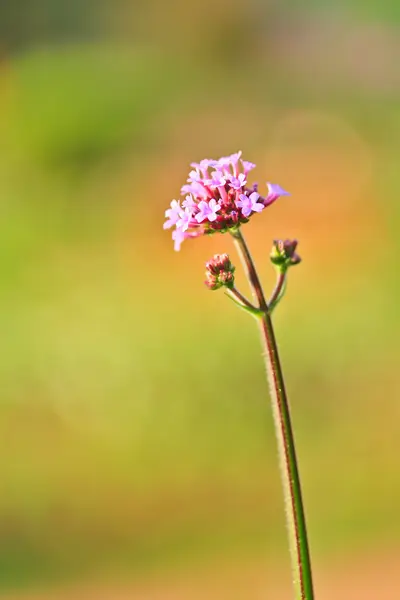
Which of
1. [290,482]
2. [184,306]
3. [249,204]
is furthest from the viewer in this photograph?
[184,306]

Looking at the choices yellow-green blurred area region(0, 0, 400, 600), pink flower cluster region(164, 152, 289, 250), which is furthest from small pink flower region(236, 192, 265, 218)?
yellow-green blurred area region(0, 0, 400, 600)

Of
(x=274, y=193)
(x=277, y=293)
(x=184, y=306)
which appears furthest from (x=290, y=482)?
(x=184, y=306)

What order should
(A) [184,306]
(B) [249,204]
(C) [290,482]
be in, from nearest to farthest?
(C) [290,482] → (B) [249,204] → (A) [184,306]

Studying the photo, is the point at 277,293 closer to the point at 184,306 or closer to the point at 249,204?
A: the point at 249,204

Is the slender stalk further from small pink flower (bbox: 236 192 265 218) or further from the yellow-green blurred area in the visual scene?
the yellow-green blurred area

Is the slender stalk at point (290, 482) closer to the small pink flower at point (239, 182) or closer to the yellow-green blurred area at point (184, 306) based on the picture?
the small pink flower at point (239, 182)

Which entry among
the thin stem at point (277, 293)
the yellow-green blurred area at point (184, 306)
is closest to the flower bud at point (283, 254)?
the thin stem at point (277, 293)

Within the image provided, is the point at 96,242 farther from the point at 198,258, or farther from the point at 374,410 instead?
the point at 374,410
